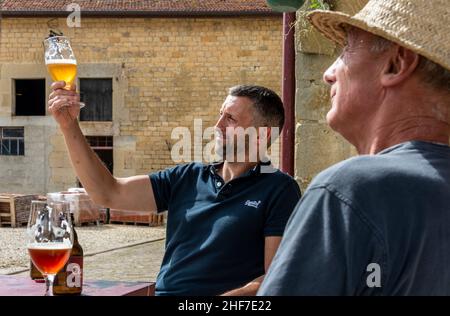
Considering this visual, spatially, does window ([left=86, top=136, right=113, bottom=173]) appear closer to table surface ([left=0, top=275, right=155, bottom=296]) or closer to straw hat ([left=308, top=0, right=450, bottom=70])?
table surface ([left=0, top=275, right=155, bottom=296])

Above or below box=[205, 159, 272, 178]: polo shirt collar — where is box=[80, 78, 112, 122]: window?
above

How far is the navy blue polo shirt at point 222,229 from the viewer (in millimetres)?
2914

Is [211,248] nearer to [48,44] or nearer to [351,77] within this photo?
[48,44]

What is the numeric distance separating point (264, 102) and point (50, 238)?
130 centimetres

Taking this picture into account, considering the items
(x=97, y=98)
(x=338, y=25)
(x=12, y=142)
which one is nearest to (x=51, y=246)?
(x=338, y=25)

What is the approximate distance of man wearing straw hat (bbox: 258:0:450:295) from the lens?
1.15 metres

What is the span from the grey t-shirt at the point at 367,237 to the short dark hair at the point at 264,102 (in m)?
2.15

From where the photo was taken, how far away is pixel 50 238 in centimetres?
247

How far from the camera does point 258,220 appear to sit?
2965 millimetres

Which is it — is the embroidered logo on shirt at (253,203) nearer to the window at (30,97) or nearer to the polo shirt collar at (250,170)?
the polo shirt collar at (250,170)

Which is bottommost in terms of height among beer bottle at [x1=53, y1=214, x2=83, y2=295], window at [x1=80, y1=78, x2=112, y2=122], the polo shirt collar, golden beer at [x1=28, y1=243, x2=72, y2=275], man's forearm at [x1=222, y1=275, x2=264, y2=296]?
man's forearm at [x1=222, y1=275, x2=264, y2=296]

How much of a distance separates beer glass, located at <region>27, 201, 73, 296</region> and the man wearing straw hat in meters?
1.36

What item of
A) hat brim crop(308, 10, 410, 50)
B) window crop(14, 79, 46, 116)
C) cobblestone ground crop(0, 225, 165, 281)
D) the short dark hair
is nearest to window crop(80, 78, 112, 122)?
window crop(14, 79, 46, 116)
